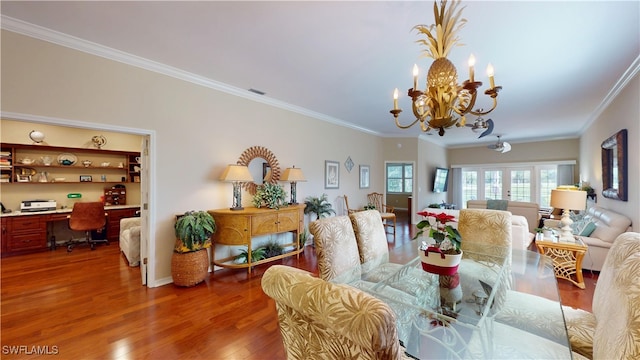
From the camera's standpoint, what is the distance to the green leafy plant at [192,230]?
2.88m

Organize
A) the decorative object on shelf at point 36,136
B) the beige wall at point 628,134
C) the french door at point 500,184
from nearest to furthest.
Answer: the beige wall at point 628,134, the decorative object on shelf at point 36,136, the french door at point 500,184

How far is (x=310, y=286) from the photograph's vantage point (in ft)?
2.33

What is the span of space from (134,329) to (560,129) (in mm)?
9200

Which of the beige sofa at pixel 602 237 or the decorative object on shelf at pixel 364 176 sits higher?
the decorative object on shelf at pixel 364 176

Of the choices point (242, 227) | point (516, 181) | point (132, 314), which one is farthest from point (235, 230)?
point (516, 181)

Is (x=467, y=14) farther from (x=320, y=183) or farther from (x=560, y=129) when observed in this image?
(x=560, y=129)

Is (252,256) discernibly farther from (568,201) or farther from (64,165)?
(64,165)

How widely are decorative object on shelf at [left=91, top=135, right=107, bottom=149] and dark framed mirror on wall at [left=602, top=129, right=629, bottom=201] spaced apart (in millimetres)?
8886

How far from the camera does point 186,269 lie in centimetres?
289

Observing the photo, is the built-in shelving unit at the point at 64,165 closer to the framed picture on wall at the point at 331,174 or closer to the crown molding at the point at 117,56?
the crown molding at the point at 117,56

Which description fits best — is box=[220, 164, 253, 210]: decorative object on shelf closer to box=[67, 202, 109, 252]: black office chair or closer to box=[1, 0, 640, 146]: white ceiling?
box=[1, 0, 640, 146]: white ceiling

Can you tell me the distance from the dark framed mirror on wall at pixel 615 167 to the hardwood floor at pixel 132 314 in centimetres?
132

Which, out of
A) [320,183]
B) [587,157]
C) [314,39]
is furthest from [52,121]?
[587,157]

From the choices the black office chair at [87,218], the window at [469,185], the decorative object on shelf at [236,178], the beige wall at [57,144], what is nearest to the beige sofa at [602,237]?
the decorative object on shelf at [236,178]
